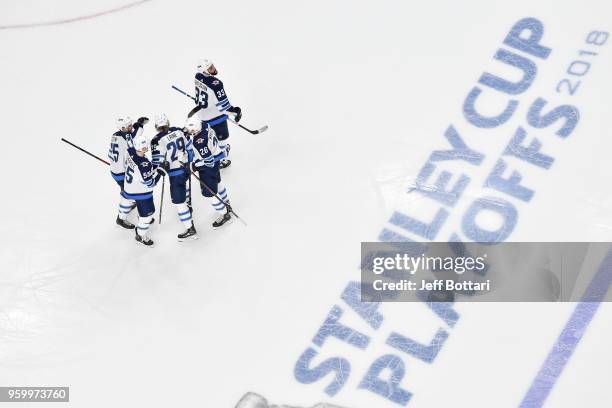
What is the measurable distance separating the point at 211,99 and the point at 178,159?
71 centimetres

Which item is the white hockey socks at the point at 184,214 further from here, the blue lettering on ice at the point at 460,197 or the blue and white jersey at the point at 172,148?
the blue lettering on ice at the point at 460,197

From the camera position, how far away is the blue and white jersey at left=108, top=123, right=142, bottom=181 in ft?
22.7

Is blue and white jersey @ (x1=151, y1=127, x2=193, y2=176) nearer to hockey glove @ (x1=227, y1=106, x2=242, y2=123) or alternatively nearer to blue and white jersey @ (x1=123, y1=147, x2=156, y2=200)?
blue and white jersey @ (x1=123, y1=147, x2=156, y2=200)

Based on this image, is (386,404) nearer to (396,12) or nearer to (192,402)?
(192,402)

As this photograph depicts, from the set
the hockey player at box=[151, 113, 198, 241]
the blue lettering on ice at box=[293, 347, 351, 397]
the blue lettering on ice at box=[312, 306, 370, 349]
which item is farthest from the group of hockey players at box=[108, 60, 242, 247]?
the blue lettering on ice at box=[293, 347, 351, 397]

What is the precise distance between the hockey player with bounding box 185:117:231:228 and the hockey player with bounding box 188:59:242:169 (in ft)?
0.78

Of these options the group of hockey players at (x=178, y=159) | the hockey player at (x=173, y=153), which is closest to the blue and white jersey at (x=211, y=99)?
the group of hockey players at (x=178, y=159)

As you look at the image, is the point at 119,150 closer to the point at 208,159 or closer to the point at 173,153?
the point at 173,153

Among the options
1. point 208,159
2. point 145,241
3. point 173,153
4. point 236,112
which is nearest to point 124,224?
point 145,241

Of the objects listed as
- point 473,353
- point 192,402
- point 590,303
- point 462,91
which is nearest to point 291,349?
point 192,402

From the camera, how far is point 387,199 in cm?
719

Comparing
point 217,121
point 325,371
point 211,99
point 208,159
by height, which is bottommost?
point 325,371

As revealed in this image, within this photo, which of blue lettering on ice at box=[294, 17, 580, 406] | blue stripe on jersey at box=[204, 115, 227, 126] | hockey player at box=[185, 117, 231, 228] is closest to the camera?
blue lettering on ice at box=[294, 17, 580, 406]

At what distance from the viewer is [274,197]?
7.35 m
